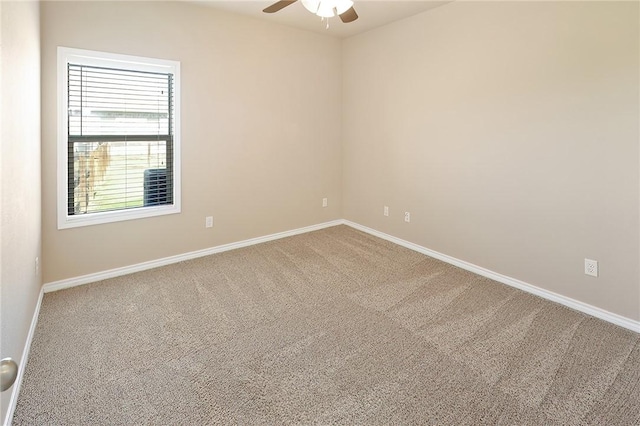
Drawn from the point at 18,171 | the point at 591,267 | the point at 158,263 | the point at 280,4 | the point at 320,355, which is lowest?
the point at 320,355

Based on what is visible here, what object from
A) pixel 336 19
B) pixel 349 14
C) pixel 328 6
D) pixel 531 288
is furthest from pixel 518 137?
pixel 336 19

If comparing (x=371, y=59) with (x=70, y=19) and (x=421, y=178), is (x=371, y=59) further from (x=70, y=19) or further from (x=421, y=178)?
(x=70, y=19)

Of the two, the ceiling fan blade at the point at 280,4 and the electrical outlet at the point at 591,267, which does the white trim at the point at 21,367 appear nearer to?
the ceiling fan blade at the point at 280,4

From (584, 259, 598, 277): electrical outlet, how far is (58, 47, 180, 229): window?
3708 millimetres

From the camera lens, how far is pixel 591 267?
277 centimetres

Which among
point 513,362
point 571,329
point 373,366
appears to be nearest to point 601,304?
point 571,329

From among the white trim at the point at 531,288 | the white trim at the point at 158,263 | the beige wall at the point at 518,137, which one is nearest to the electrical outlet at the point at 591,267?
the beige wall at the point at 518,137

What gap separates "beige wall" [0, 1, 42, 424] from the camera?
1.65 metres

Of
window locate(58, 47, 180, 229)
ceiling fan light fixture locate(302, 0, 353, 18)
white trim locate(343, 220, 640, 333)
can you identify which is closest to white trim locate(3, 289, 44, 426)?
window locate(58, 47, 180, 229)

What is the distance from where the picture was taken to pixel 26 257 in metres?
2.25

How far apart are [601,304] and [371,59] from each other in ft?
11.4

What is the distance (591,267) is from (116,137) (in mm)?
4199

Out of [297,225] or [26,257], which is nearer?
[26,257]

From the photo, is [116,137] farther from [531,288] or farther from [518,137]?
[531,288]
